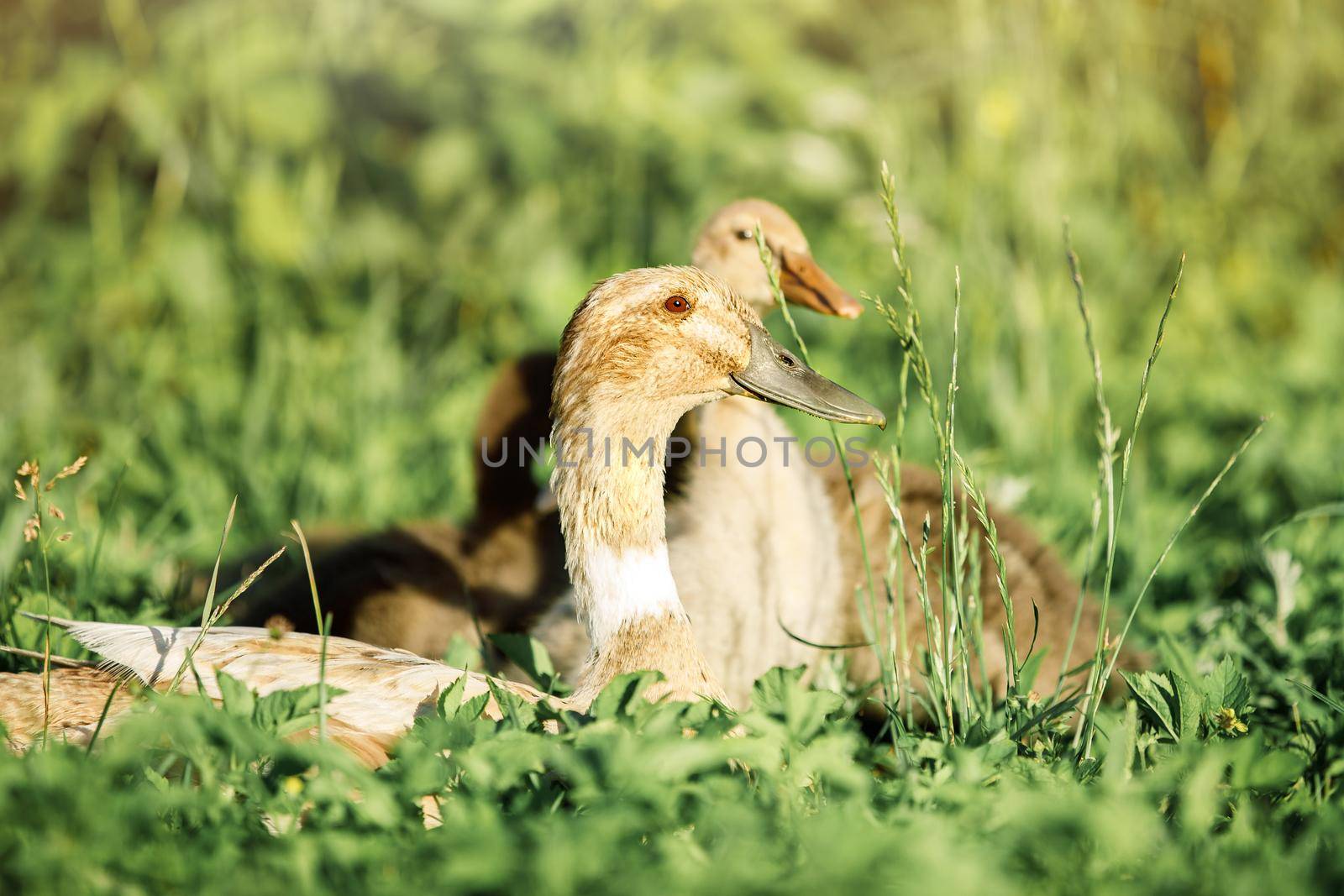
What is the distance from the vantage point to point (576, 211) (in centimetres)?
597

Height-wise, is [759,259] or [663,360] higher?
[759,259]

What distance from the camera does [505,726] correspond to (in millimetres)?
2121

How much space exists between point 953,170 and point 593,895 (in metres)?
4.77

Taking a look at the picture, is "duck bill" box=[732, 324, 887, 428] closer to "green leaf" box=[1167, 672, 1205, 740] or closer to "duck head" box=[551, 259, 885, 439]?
"duck head" box=[551, 259, 885, 439]

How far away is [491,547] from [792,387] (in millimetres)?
1488

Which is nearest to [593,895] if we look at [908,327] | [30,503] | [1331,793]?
[908,327]

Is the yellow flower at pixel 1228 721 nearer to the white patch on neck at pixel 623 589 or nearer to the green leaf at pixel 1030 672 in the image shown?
the green leaf at pixel 1030 672

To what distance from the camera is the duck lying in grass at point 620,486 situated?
2521 millimetres

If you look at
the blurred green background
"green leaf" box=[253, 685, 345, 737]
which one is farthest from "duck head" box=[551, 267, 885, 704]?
the blurred green background

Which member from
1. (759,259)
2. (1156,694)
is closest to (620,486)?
(1156,694)

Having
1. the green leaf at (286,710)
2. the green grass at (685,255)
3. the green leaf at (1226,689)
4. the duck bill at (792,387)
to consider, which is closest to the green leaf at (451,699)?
the green grass at (685,255)

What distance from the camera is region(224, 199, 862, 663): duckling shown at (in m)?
3.50

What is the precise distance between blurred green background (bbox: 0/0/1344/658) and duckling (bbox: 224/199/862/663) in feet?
2.10

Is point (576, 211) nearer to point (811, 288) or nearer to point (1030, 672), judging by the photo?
point (811, 288)
